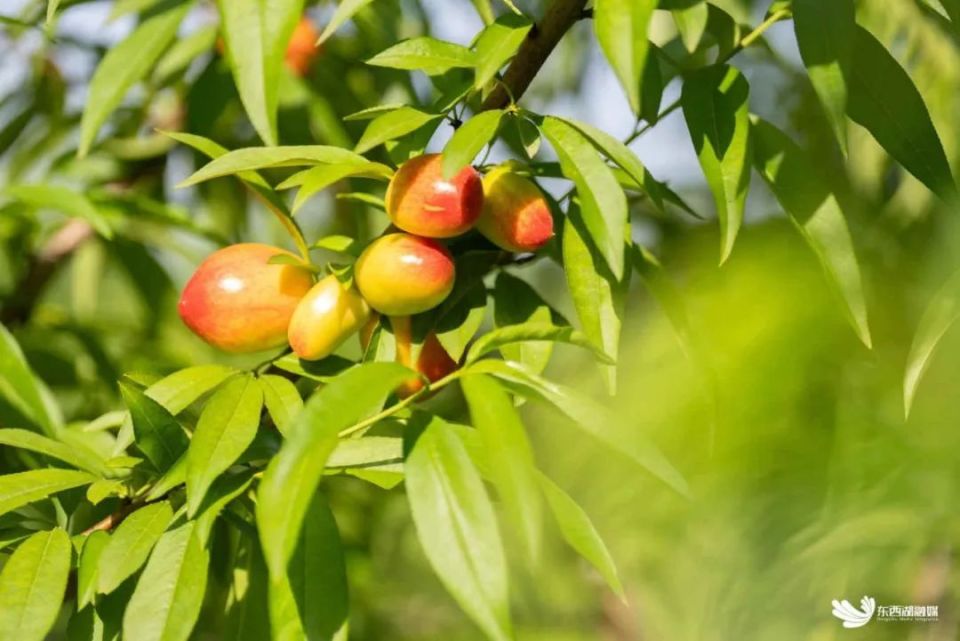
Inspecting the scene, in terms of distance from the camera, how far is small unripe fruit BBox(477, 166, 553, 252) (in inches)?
19.7

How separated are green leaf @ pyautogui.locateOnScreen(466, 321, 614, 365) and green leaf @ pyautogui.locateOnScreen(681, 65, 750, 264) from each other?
0.23ft

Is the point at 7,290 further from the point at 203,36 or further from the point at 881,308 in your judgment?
the point at 881,308

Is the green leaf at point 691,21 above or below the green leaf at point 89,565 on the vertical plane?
above

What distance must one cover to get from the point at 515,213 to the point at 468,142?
0.07 meters

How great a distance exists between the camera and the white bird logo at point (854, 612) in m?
0.39

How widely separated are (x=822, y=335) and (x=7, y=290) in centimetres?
81

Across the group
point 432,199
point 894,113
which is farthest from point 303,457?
point 894,113

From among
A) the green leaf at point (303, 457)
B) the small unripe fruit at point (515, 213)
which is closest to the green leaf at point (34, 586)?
the green leaf at point (303, 457)

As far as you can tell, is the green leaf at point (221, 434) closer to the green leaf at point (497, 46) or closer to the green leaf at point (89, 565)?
the green leaf at point (89, 565)

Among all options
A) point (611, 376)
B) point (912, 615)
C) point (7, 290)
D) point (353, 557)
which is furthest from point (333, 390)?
point (7, 290)

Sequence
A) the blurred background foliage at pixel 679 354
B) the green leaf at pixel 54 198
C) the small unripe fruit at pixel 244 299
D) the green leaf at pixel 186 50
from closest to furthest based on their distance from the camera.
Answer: the blurred background foliage at pixel 679 354 → the small unripe fruit at pixel 244 299 → the green leaf at pixel 54 198 → the green leaf at pixel 186 50

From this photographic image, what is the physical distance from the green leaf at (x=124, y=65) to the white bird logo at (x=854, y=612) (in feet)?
1.42

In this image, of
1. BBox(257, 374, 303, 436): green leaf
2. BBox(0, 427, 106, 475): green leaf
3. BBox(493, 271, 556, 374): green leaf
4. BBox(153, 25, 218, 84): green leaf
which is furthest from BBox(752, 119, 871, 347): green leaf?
BBox(153, 25, 218, 84): green leaf

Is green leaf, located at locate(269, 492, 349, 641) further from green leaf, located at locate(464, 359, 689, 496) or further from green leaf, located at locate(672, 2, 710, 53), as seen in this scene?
green leaf, located at locate(672, 2, 710, 53)
